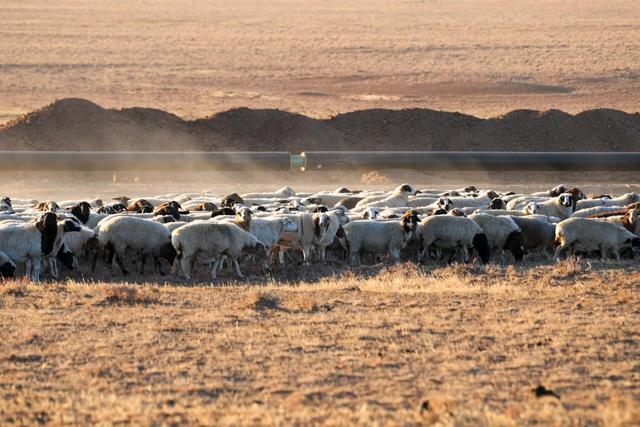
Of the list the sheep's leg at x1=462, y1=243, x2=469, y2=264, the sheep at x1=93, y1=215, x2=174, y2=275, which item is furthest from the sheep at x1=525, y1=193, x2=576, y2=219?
the sheep at x1=93, y1=215, x2=174, y2=275

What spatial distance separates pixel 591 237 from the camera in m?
22.4

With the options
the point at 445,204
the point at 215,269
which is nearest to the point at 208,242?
the point at 215,269

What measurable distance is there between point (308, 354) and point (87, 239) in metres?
9.34

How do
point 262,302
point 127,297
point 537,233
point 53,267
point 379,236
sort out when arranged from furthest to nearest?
point 537,233 → point 379,236 → point 53,267 → point 127,297 → point 262,302

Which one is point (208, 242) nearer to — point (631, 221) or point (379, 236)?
point (379, 236)

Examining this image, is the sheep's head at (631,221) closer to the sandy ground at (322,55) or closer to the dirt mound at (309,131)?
the dirt mound at (309,131)

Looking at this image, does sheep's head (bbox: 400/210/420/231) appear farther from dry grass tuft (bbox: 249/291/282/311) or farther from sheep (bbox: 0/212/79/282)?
sheep (bbox: 0/212/79/282)

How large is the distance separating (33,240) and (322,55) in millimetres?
90153

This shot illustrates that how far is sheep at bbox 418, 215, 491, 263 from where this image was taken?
2266 centimetres

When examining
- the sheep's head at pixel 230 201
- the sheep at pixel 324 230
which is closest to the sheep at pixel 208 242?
the sheep at pixel 324 230

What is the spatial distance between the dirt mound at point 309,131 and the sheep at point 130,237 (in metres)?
26.1

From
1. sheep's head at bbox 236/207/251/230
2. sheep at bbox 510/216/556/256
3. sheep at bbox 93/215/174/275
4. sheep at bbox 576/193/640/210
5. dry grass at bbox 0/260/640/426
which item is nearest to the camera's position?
dry grass at bbox 0/260/640/426

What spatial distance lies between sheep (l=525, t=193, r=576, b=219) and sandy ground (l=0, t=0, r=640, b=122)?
4516 centimetres

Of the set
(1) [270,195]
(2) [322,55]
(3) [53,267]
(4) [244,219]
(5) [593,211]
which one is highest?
(2) [322,55]
